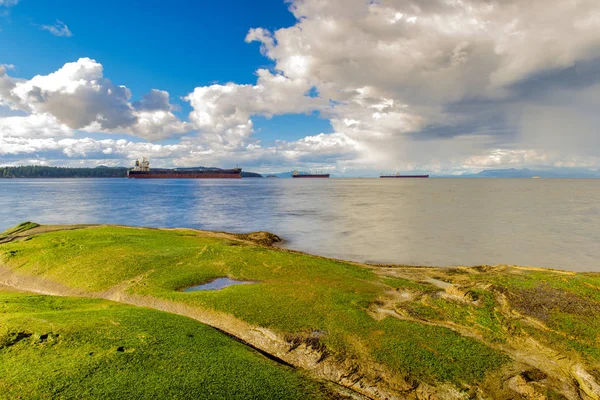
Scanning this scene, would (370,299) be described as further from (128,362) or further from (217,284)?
(128,362)

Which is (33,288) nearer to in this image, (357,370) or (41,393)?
(41,393)

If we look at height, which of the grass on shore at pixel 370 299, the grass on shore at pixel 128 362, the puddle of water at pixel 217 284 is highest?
the grass on shore at pixel 128 362

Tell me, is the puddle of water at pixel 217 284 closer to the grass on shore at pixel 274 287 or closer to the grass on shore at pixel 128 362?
the grass on shore at pixel 274 287

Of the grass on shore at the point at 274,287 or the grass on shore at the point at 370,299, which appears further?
the grass on shore at the point at 370,299

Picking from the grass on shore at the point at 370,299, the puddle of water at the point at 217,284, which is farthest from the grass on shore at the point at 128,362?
the puddle of water at the point at 217,284

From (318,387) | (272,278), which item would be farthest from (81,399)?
(272,278)

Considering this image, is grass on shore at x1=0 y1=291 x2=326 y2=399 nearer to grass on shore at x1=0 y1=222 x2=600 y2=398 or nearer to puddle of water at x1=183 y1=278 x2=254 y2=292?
grass on shore at x1=0 y1=222 x2=600 y2=398

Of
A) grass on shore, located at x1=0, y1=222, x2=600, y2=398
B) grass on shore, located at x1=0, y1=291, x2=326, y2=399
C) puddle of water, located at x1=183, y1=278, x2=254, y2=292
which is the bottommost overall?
puddle of water, located at x1=183, y1=278, x2=254, y2=292

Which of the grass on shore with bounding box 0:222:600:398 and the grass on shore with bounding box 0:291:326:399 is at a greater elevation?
the grass on shore with bounding box 0:291:326:399

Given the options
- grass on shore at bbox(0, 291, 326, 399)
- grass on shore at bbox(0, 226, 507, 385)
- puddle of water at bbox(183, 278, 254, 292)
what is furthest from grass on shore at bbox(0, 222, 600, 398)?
grass on shore at bbox(0, 291, 326, 399)
